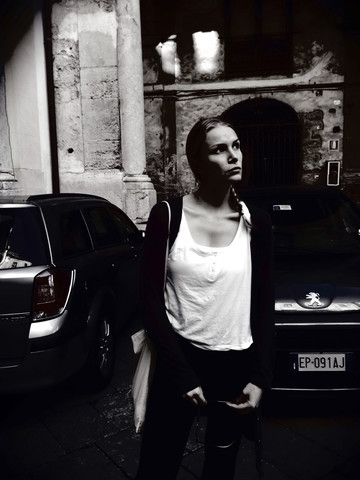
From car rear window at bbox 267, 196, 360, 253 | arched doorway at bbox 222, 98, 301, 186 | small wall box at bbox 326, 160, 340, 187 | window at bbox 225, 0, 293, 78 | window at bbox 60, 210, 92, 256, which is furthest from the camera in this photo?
arched doorway at bbox 222, 98, 301, 186

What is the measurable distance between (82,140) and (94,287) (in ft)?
20.0

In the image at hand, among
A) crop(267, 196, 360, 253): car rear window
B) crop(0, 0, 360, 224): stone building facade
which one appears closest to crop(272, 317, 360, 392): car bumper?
crop(267, 196, 360, 253): car rear window

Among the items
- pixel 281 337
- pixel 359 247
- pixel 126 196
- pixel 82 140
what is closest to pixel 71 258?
pixel 281 337

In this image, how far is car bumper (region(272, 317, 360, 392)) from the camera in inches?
117

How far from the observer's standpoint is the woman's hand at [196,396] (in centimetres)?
151

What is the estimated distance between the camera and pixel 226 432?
1.67 m

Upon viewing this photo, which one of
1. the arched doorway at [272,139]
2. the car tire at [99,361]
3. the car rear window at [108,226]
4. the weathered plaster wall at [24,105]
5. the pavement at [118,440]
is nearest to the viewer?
the pavement at [118,440]

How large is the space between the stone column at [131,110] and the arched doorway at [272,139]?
19.6ft

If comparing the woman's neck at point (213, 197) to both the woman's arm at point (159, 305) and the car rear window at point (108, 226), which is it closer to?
the woman's arm at point (159, 305)

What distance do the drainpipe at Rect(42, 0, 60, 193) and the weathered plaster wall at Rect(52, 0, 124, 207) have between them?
0.66 feet

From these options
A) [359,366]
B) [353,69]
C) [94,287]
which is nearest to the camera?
[359,366]

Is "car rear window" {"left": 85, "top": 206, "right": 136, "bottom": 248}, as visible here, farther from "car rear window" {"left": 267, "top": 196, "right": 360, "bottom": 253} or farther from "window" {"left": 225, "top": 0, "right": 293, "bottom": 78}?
"window" {"left": 225, "top": 0, "right": 293, "bottom": 78}

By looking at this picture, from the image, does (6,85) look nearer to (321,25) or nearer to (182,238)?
(182,238)

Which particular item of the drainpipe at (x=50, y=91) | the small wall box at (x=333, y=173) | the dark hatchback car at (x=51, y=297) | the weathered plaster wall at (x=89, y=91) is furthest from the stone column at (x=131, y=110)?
the small wall box at (x=333, y=173)
